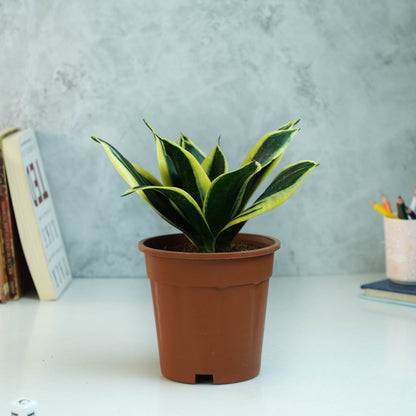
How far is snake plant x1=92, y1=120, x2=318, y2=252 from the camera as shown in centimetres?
65

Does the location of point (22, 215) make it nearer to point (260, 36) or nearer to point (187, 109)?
point (187, 109)

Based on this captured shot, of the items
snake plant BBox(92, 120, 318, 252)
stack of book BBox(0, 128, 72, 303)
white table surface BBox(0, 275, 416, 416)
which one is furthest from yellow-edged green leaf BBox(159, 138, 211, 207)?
stack of book BBox(0, 128, 72, 303)

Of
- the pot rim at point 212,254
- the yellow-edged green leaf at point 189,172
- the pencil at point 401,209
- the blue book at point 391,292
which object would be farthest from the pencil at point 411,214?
the yellow-edged green leaf at point 189,172

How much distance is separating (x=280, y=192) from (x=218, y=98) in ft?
1.76

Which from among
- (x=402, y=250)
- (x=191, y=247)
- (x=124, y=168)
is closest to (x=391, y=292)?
(x=402, y=250)

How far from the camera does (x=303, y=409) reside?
61 cm

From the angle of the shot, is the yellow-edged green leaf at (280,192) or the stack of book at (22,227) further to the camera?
the stack of book at (22,227)

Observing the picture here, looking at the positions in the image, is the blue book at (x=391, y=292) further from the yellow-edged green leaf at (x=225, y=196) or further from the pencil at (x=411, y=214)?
the yellow-edged green leaf at (x=225, y=196)

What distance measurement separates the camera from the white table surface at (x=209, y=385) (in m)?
0.63

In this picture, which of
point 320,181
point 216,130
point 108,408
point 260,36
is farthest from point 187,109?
point 108,408

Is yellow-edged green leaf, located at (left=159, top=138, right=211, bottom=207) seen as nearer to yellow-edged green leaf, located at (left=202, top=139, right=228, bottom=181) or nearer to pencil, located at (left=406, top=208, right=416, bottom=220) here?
yellow-edged green leaf, located at (left=202, top=139, right=228, bottom=181)

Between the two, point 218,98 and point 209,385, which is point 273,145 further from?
point 218,98

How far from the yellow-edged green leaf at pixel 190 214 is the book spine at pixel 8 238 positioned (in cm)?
44

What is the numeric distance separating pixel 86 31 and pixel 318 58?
1.47ft
